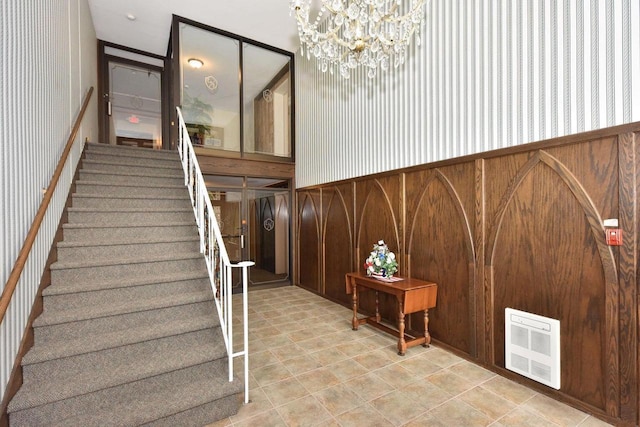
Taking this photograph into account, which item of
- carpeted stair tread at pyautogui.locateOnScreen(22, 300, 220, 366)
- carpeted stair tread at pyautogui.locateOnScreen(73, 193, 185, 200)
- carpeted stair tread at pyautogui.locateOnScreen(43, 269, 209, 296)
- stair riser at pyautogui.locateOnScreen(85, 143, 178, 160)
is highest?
stair riser at pyautogui.locateOnScreen(85, 143, 178, 160)

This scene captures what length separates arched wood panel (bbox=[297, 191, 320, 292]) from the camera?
5.54 meters

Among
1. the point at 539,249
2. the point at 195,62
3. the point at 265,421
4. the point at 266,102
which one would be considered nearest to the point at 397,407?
the point at 265,421

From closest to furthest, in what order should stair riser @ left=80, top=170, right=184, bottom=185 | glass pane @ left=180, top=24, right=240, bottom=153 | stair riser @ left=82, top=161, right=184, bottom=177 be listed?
stair riser @ left=80, top=170, right=184, bottom=185 → stair riser @ left=82, top=161, right=184, bottom=177 → glass pane @ left=180, top=24, right=240, bottom=153

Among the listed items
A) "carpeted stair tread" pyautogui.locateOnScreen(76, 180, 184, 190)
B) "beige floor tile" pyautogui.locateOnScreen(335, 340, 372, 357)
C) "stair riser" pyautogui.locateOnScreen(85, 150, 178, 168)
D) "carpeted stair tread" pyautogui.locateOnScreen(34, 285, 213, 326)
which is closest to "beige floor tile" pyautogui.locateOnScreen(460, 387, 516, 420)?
"beige floor tile" pyautogui.locateOnScreen(335, 340, 372, 357)

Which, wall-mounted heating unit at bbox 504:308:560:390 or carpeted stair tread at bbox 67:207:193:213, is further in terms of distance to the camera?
carpeted stair tread at bbox 67:207:193:213

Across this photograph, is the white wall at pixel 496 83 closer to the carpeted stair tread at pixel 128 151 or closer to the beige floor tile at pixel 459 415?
the beige floor tile at pixel 459 415

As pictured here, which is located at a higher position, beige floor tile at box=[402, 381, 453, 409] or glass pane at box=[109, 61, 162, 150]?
glass pane at box=[109, 61, 162, 150]

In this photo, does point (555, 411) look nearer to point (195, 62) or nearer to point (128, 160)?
point (128, 160)

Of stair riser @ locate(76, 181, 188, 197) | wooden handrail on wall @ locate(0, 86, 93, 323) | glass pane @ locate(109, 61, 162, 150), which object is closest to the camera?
wooden handrail on wall @ locate(0, 86, 93, 323)

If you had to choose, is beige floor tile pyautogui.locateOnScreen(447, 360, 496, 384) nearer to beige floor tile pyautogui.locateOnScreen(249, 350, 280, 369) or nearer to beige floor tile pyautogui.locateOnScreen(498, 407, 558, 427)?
beige floor tile pyautogui.locateOnScreen(498, 407, 558, 427)

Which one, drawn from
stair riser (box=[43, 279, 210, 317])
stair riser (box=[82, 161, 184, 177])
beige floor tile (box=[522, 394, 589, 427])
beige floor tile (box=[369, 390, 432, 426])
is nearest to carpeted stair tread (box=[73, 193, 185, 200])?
stair riser (box=[82, 161, 184, 177])

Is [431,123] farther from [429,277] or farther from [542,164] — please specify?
[429,277]

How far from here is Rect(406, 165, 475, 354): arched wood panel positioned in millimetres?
3006

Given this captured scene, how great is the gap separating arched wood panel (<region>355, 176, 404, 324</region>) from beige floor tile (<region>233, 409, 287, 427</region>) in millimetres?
2138
